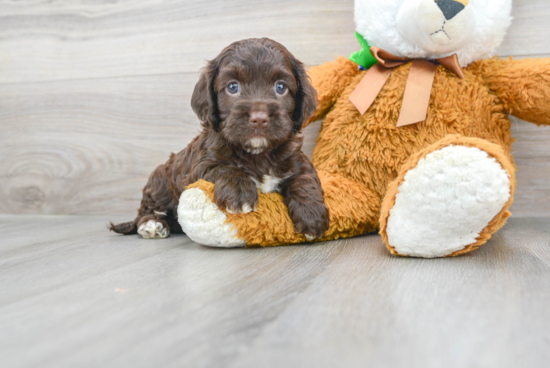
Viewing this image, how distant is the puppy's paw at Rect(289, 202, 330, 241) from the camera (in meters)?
1.54

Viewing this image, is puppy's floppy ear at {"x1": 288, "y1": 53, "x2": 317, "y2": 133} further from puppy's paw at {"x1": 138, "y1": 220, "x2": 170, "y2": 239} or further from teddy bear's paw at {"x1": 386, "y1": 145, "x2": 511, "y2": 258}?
puppy's paw at {"x1": 138, "y1": 220, "x2": 170, "y2": 239}

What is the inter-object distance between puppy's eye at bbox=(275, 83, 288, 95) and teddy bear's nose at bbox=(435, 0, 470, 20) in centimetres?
60

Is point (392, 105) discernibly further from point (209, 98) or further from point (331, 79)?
point (209, 98)

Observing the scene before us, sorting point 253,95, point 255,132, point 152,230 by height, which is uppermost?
point 253,95

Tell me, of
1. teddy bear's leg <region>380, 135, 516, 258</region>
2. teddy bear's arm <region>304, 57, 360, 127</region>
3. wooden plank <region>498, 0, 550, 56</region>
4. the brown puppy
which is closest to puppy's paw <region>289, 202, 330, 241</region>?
the brown puppy

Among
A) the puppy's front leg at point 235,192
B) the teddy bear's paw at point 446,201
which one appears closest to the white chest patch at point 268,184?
the puppy's front leg at point 235,192

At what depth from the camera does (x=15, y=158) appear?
2.81 meters

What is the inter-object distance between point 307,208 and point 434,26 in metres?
0.78

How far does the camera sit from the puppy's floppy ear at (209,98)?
5.29 ft

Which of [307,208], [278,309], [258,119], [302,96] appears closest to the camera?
[278,309]

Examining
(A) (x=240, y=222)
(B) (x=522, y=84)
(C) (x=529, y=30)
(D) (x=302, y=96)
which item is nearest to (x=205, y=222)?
(A) (x=240, y=222)

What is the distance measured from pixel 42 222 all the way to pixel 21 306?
64.4 inches

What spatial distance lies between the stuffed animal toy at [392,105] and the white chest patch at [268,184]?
0.06 meters

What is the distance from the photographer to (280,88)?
62.1 inches
